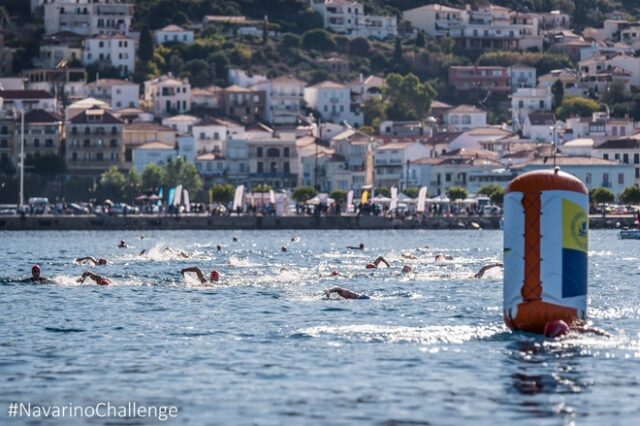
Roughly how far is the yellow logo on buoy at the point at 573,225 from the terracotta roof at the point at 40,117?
14356cm

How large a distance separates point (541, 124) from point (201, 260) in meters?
116

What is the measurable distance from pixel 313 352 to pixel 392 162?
13941cm

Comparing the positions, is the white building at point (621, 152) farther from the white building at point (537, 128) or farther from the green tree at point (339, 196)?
the green tree at point (339, 196)

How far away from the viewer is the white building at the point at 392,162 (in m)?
178

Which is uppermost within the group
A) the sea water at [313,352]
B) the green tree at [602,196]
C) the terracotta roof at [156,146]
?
the terracotta roof at [156,146]

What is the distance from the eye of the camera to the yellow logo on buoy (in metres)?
39.6

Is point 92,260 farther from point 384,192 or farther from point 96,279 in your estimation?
point 384,192

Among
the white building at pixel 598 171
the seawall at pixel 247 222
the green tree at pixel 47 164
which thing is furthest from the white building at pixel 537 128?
the seawall at pixel 247 222

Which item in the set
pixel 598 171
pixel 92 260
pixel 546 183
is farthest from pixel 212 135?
pixel 546 183

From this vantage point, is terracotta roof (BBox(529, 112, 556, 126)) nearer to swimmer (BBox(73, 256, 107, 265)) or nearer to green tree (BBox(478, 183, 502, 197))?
green tree (BBox(478, 183, 502, 197))

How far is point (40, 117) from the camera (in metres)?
182

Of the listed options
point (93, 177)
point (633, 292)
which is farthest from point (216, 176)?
point (633, 292)

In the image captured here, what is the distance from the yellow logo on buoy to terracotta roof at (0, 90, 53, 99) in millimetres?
155184

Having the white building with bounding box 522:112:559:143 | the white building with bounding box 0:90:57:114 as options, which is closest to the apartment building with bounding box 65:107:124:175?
the white building with bounding box 0:90:57:114
